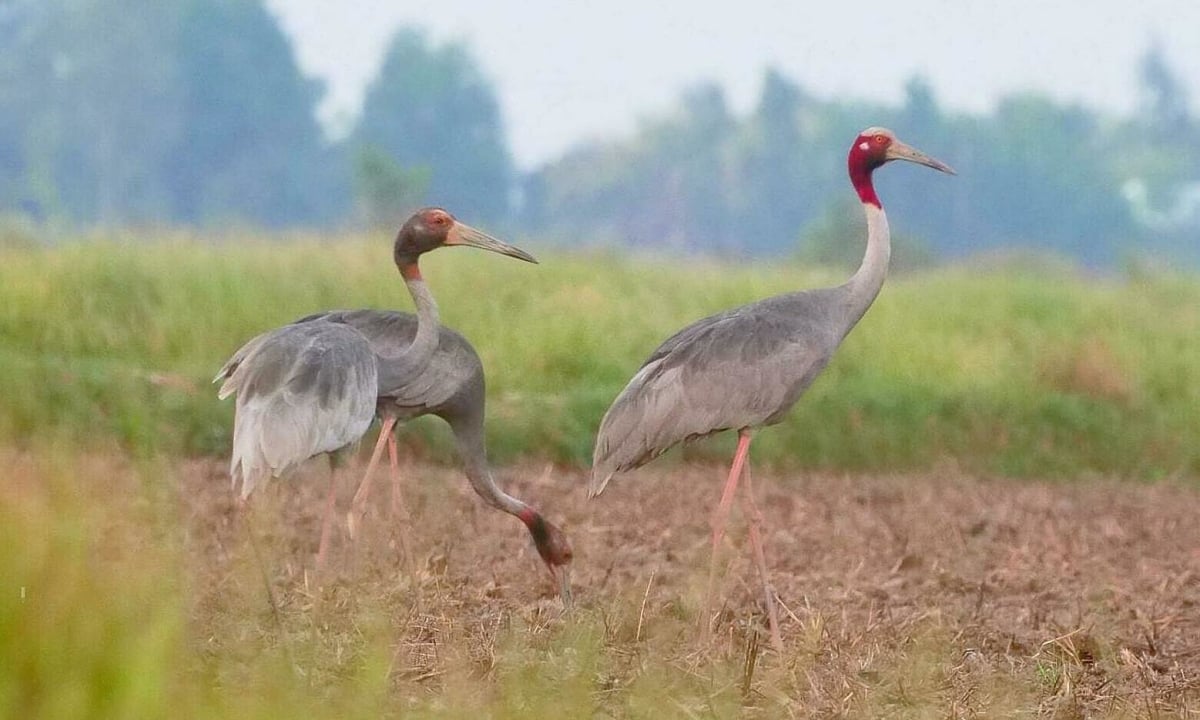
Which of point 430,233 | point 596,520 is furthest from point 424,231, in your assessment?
point 596,520

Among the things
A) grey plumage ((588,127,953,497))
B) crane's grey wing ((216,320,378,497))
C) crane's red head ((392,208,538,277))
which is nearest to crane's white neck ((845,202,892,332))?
grey plumage ((588,127,953,497))

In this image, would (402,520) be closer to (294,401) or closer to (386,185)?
(294,401)

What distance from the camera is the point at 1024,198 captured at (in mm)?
42969

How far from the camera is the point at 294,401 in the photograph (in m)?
6.26

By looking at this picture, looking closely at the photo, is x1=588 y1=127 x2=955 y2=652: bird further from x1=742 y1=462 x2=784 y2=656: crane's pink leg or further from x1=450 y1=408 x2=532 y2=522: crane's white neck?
x1=450 y1=408 x2=532 y2=522: crane's white neck

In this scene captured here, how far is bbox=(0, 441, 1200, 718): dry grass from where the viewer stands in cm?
355

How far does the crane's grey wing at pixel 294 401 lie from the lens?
625 centimetres

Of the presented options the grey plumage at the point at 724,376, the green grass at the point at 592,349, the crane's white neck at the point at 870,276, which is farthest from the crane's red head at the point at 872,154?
the green grass at the point at 592,349

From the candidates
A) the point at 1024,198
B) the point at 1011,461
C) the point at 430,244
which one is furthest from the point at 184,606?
the point at 1024,198

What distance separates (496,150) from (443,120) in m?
1.34

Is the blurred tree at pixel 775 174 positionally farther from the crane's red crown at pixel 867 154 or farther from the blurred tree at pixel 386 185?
the crane's red crown at pixel 867 154

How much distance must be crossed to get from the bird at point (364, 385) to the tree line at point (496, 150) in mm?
29315

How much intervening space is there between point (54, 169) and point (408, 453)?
28784 millimetres

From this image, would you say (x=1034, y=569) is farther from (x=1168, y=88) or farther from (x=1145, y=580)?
(x=1168, y=88)
